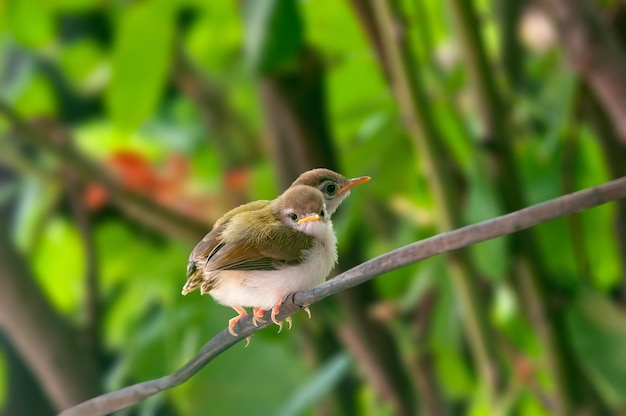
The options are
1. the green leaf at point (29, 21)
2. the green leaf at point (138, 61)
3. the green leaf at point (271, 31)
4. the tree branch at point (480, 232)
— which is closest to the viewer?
the tree branch at point (480, 232)

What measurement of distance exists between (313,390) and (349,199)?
13 cm

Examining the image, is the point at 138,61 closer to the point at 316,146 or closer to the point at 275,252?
the point at 316,146

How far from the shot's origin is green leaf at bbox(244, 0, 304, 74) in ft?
1.67

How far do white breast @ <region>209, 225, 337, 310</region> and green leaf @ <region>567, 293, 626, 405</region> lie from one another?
1.32ft

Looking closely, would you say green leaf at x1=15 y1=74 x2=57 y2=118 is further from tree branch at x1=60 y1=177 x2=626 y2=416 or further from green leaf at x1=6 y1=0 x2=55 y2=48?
tree branch at x1=60 y1=177 x2=626 y2=416

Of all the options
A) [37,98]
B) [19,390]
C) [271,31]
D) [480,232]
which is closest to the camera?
[480,232]

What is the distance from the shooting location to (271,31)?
516 mm

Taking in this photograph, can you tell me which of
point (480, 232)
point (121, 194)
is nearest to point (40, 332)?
point (121, 194)

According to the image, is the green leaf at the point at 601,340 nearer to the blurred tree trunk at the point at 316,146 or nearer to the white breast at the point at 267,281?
the blurred tree trunk at the point at 316,146

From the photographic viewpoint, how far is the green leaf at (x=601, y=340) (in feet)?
1.92

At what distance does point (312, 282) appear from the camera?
23cm

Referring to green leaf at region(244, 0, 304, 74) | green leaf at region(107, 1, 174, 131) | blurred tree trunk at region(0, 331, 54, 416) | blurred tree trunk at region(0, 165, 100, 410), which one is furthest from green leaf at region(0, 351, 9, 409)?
green leaf at region(244, 0, 304, 74)

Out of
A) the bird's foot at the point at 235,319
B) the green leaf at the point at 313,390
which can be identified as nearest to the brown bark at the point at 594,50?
the green leaf at the point at 313,390

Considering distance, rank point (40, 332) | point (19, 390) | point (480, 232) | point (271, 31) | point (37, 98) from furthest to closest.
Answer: point (37, 98)
point (19, 390)
point (40, 332)
point (271, 31)
point (480, 232)
